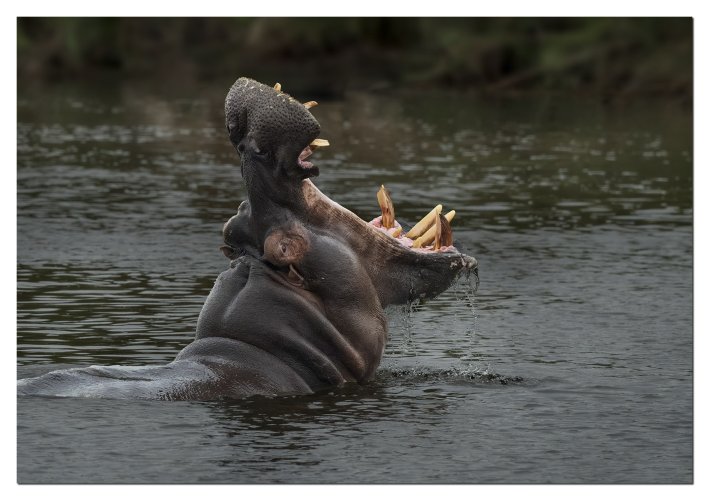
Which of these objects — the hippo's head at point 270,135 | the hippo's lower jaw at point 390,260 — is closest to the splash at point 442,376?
the hippo's lower jaw at point 390,260

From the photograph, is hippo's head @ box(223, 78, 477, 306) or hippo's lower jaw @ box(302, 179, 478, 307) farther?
hippo's lower jaw @ box(302, 179, 478, 307)

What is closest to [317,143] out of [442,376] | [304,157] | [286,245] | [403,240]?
[304,157]

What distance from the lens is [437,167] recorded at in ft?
78.2

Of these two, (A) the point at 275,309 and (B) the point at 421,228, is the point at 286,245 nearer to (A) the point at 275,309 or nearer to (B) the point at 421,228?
(A) the point at 275,309

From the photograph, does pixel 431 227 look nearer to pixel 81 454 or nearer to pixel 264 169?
pixel 264 169

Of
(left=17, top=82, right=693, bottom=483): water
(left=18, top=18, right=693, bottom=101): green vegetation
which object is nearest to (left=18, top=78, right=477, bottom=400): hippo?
(left=17, top=82, right=693, bottom=483): water

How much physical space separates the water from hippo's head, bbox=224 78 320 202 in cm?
114

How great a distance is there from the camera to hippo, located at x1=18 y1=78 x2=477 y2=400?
894 centimetres

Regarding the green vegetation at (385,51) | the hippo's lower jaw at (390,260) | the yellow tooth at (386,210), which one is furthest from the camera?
the green vegetation at (385,51)

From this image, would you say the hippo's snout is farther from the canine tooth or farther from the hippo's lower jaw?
the canine tooth

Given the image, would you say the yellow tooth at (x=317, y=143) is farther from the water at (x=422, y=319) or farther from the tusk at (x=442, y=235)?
the water at (x=422, y=319)

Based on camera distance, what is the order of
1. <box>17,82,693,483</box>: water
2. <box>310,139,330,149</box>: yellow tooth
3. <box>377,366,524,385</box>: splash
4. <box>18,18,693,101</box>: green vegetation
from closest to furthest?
<box>17,82,693,483</box>: water
<box>310,139,330,149</box>: yellow tooth
<box>377,366,524,385</box>: splash
<box>18,18,693,101</box>: green vegetation

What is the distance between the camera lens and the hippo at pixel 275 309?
8.94m

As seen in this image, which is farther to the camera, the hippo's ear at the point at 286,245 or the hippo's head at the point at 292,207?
the hippo's ear at the point at 286,245
